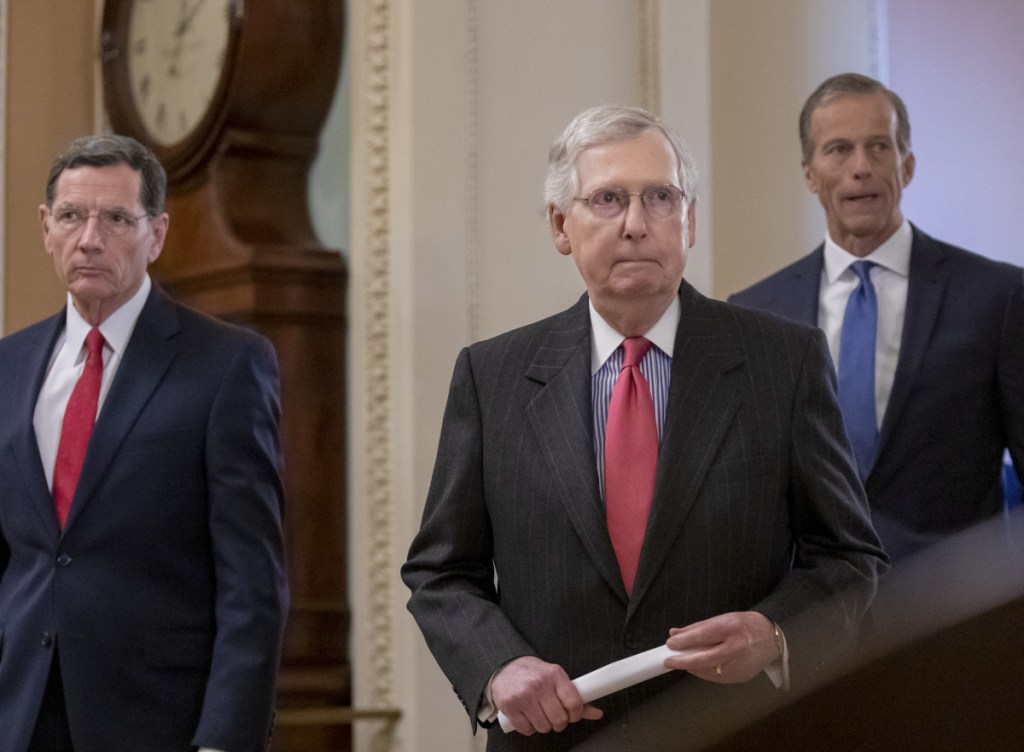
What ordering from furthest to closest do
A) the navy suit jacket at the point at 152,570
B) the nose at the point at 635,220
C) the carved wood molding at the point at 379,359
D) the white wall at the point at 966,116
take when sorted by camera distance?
the white wall at the point at 966,116, the carved wood molding at the point at 379,359, the navy suit jacket at the point at 152,570, the nose at the point at 635,220

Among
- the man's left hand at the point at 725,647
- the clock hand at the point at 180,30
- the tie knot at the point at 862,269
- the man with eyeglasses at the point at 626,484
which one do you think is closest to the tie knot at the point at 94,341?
the man with eyeglasses at the point at 626,484

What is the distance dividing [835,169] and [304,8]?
2.03 meters

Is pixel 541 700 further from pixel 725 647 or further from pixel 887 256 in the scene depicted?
pixel 887 256

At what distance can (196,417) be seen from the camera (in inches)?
107

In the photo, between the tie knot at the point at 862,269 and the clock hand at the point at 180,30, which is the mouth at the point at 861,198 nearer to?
the tie knot at the point at 862,269

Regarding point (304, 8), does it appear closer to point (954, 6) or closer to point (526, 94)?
point (526, 94)

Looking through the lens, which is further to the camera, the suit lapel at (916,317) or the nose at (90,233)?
the suit lapel at (916,317)

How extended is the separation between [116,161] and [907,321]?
1.62 metres

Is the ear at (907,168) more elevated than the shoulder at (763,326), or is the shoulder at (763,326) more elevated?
the ear at (907,168)

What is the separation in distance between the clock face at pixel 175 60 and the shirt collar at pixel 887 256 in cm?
225

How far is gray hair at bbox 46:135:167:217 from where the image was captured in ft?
9.25

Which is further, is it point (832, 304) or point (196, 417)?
point (832, 304)

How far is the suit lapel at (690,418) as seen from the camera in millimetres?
2053

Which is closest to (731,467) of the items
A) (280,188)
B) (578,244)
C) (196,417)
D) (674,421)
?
(674,421)
